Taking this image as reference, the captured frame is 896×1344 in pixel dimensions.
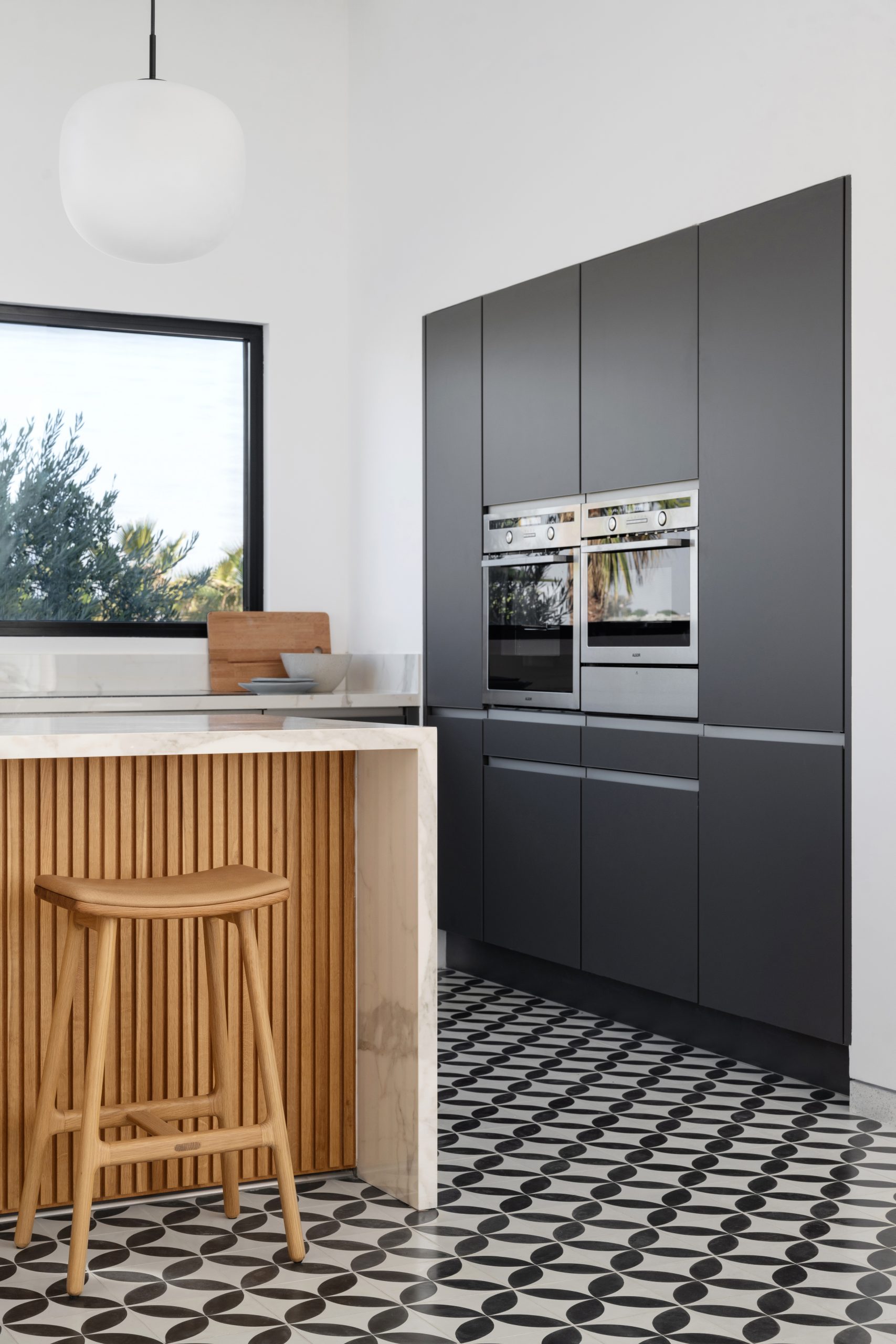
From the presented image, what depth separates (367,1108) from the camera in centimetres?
274

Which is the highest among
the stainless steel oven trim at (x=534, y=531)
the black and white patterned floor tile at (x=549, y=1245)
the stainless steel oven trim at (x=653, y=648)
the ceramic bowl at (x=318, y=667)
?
the stainless steel oven trim at (x=534, y=531)

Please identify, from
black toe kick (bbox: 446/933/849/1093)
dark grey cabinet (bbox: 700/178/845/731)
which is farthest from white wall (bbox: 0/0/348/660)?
dark grey cabinet (bbox: 700/178/845/731)

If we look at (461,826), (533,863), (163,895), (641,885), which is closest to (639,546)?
(641,885)

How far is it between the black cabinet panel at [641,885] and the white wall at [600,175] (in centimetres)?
58

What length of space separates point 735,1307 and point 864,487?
5.83ft

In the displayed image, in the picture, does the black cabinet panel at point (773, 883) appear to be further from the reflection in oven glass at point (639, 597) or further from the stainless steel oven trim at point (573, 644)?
the stainless steel oven trim at point (573, 644)

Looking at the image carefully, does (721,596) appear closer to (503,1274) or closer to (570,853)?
(570,853)

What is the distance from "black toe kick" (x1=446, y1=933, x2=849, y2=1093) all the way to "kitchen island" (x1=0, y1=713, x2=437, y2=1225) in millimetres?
1214

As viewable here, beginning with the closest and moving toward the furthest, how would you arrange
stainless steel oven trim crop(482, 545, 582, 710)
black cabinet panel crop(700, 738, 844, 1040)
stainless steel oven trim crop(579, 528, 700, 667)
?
black cabinet panel crop(700, 738, 844, 1040), stainless steel oven trim crop(579, 528, 700, 667), stainless steel oven trim crop(482, 545, 582, 710)

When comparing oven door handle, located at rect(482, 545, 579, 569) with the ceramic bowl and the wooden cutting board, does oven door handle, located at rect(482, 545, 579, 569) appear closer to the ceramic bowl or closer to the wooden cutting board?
the ceramic bowl

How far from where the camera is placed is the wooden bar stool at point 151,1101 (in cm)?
221

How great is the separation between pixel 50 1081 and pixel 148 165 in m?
1.52

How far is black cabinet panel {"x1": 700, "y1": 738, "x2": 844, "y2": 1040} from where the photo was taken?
3.24 metres

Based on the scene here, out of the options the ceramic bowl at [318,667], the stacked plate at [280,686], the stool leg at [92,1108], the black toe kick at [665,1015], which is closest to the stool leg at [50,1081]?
the stool leg at [92,1108]
